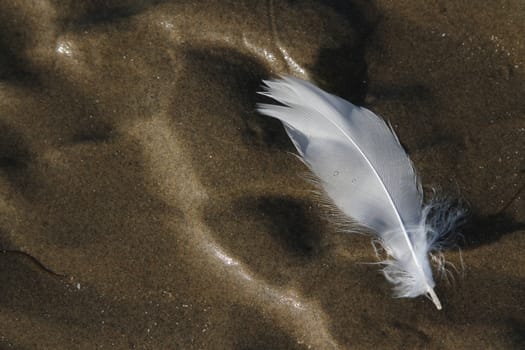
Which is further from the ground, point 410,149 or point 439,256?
point 410,149

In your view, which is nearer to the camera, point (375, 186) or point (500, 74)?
point (375, 186)

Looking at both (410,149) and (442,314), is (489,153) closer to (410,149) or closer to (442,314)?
(410,149)

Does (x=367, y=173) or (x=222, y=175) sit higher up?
(x=367, y=173)

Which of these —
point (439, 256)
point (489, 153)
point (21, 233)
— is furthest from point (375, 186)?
point (21, 233)
